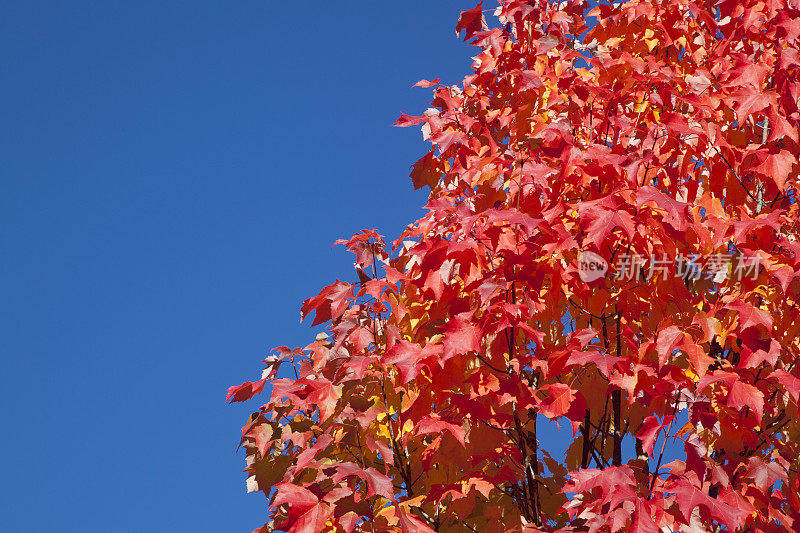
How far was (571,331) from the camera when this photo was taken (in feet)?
13.3

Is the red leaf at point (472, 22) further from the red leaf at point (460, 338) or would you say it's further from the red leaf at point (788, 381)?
the red leaf at point (788, 381)

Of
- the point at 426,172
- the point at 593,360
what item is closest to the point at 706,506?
the point at 593,360

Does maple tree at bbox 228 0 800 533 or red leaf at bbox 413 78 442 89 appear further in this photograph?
red leaf at bbox 413 78 442 89

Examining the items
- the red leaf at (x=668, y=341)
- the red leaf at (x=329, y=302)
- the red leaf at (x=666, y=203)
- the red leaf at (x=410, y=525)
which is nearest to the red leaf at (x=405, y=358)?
the red leaf at (x=329, y=302)

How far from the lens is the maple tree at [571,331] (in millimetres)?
3350

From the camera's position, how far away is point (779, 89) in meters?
4.46

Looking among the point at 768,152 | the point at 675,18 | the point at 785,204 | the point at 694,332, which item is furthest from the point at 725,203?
the point at 675,18

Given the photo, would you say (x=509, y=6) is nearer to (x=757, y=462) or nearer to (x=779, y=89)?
(x=779, y=89)

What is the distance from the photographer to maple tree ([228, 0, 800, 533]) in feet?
11.0

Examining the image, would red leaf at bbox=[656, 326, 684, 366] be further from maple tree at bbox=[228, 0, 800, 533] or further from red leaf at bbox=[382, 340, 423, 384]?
red leaf at bbox=[382, 340, 423, 384]

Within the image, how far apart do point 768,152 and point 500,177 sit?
1.46m

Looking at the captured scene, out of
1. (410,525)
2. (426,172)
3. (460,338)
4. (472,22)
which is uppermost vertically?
(472,22)

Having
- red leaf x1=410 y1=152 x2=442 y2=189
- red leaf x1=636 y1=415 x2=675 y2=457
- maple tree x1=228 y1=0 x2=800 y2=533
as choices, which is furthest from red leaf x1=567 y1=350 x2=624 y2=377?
red leaf x1=410 y1=152 x2=442 y2=189

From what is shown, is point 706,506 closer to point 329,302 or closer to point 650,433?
point 650,433
